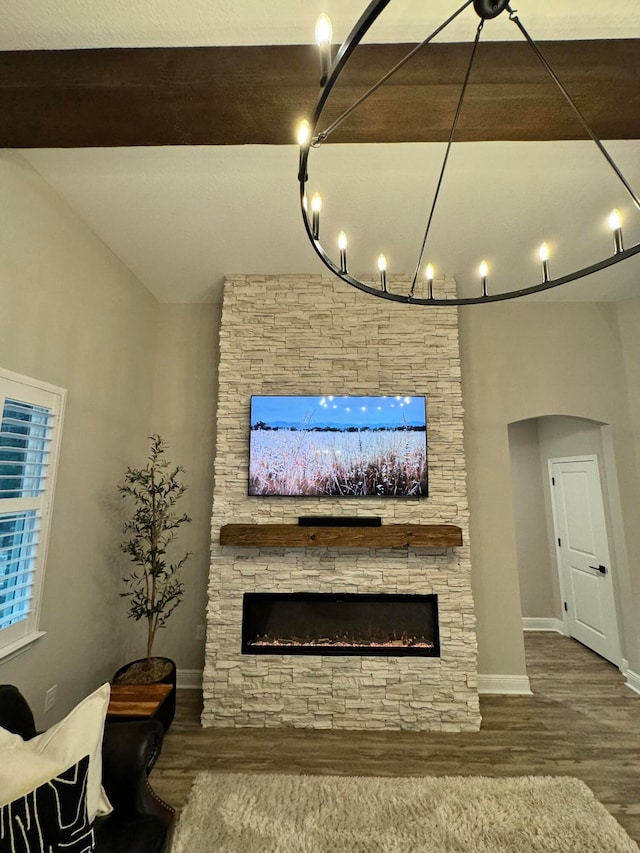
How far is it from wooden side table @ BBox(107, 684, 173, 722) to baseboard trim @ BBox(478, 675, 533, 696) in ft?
8.00

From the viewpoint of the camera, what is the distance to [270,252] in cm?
311

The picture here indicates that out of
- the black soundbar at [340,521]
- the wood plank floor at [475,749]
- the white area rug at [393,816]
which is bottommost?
the wood plank floor at [475,749]

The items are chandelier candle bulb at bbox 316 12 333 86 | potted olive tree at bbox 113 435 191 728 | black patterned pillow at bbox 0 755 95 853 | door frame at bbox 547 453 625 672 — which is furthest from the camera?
door frame at bbox 547 453 625 672

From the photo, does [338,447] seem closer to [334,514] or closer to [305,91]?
[334,514]

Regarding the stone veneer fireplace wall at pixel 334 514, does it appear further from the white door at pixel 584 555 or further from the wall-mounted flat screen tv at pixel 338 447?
the white door at pixel 584 555

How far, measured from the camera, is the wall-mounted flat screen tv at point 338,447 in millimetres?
3148

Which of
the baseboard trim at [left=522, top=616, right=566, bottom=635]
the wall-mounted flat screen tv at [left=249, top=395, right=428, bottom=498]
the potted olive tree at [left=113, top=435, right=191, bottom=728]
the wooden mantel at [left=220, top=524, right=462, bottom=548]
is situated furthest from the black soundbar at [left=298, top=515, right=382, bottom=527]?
the baseboard trim at [left=522, top=616, right=566, bottom=635]

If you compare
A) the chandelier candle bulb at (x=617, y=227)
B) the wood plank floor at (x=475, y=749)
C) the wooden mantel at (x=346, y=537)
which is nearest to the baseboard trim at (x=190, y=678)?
the wood plank floor at (x=475, y=749)

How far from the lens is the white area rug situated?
1855 millimetres

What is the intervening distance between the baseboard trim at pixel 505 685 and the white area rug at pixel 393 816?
102 centimetres

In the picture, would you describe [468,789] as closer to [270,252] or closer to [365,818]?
[365,818]

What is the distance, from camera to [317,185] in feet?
7.73

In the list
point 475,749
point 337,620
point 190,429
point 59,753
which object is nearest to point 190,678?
point 337,620

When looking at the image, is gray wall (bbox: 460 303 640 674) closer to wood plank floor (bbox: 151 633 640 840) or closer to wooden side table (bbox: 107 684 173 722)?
wood plank floor (bbox: 151 633 640 840)
